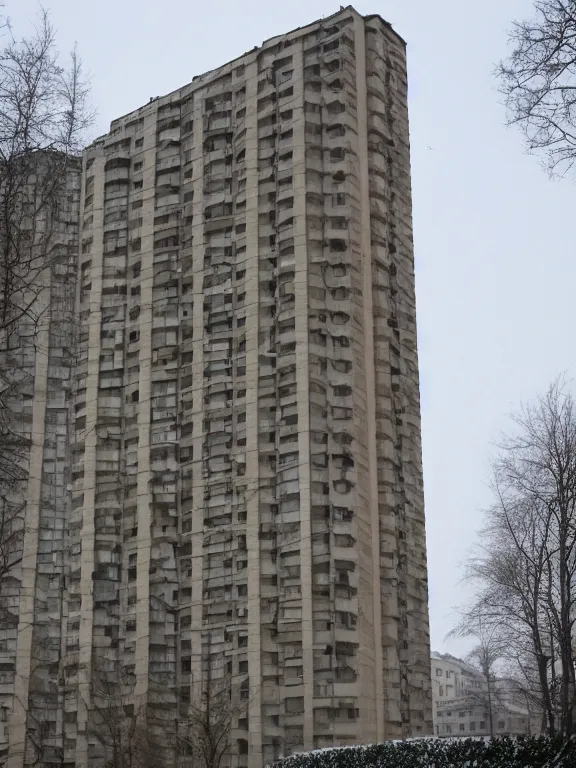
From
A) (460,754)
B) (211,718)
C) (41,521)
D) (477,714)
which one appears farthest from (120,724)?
(477,714)

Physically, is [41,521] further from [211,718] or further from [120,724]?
[211,718]

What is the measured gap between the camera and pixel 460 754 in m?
12.9

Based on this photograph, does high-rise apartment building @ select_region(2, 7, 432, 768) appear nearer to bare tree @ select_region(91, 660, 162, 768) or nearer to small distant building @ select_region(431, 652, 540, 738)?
bare tree @ select_region(91, 660, 162, 768)

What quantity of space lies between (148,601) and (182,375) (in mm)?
5257

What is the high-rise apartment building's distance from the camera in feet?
80.2

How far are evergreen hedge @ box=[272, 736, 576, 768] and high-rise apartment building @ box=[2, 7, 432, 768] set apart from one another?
6086mm

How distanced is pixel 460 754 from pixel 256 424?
13.6m

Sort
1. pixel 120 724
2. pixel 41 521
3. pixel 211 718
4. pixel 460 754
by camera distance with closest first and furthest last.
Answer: pixel 460 754 → pixel 211 718 → pixel 120 724 → pixel 41 521

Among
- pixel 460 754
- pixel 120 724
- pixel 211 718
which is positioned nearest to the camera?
pixel 460 754

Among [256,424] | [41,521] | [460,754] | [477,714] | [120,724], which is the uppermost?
[256,424]

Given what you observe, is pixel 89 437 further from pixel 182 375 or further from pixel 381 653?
pixel 381 653

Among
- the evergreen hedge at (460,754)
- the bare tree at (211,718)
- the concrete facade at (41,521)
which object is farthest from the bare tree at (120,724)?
the evergreen hedge at (460,754)

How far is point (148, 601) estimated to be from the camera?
26750 mm

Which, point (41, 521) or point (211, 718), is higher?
point (41, 521)
